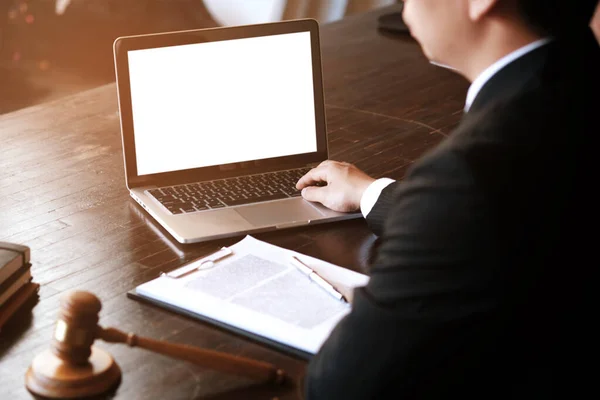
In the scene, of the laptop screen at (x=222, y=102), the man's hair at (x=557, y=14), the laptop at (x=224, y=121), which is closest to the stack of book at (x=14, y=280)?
the laptop at (x=224, y=121)

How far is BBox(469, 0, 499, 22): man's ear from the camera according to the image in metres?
0.89

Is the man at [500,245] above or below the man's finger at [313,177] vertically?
above

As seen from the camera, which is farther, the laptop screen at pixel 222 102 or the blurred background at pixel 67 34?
the blurred background at pixel 67 34

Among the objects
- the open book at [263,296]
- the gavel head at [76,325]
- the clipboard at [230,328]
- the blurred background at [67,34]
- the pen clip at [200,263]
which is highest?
the gavel head at [76,325]

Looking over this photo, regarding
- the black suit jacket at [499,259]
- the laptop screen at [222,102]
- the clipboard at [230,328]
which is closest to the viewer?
the black suit jacket at [499,259]

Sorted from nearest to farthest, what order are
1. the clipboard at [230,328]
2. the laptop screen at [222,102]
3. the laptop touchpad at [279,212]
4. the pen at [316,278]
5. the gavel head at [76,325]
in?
the gavel head at [76,325]
the clipboard at [230,328]
the pen at [316,278]
the laptop touchpad at [279,212]
the laptop screen at [222,102]

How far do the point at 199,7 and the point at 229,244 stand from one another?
140 inches

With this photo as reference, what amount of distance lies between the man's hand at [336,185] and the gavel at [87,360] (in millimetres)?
526

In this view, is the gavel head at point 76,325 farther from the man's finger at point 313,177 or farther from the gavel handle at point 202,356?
the man's finger at point 313,177

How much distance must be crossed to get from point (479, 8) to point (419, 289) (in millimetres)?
302

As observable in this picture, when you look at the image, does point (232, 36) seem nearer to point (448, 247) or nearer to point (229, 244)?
point (229, 244)

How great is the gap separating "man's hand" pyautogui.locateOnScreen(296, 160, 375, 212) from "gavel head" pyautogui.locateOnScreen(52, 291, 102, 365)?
616 mm

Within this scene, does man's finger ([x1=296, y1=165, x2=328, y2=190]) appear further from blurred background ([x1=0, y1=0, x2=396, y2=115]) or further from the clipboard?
blurred background ([x1=0, y1=0, x2=396, y2=115])

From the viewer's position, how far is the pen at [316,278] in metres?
1.22
